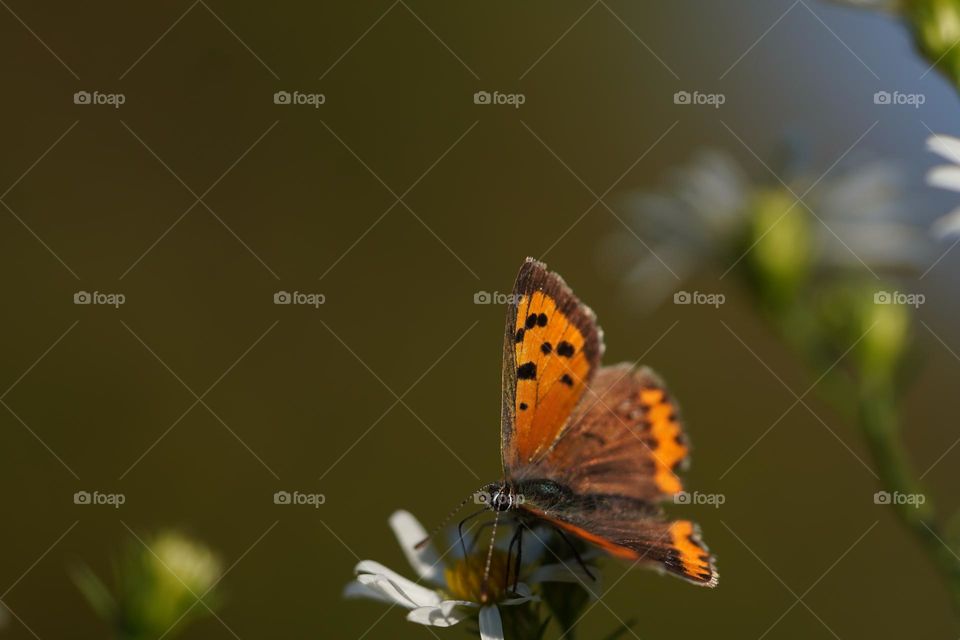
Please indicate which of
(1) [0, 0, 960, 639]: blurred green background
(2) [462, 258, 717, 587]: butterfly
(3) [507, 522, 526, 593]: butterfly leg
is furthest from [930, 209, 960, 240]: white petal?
(1) [0, 0, 960, 639]: blurred green background

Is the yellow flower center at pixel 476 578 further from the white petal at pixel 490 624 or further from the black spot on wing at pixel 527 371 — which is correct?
the black spot on wing at pixel 527 371

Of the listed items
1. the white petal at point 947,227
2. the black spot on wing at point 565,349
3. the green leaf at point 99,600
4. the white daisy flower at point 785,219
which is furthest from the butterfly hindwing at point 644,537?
the white daisy flower at point 785,219

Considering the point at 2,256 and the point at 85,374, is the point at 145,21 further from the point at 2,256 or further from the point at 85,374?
the point at 85,374

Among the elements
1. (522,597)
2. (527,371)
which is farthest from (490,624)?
(527,371)

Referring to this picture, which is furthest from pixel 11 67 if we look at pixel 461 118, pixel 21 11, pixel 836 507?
pixel 836 507

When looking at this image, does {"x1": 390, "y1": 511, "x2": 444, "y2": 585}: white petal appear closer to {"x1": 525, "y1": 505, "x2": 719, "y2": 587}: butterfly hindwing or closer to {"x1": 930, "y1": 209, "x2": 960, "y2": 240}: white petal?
{"x1": 525, "y1": 505, "x2": 719, "y2": 587}: butterfly hindwing

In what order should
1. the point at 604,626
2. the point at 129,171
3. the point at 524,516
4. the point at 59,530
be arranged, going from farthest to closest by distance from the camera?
the point at 129,171 → the point at 59,530 → the point at 604,626 → the point at 524,516

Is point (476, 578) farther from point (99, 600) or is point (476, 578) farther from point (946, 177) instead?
point (946, 177)
